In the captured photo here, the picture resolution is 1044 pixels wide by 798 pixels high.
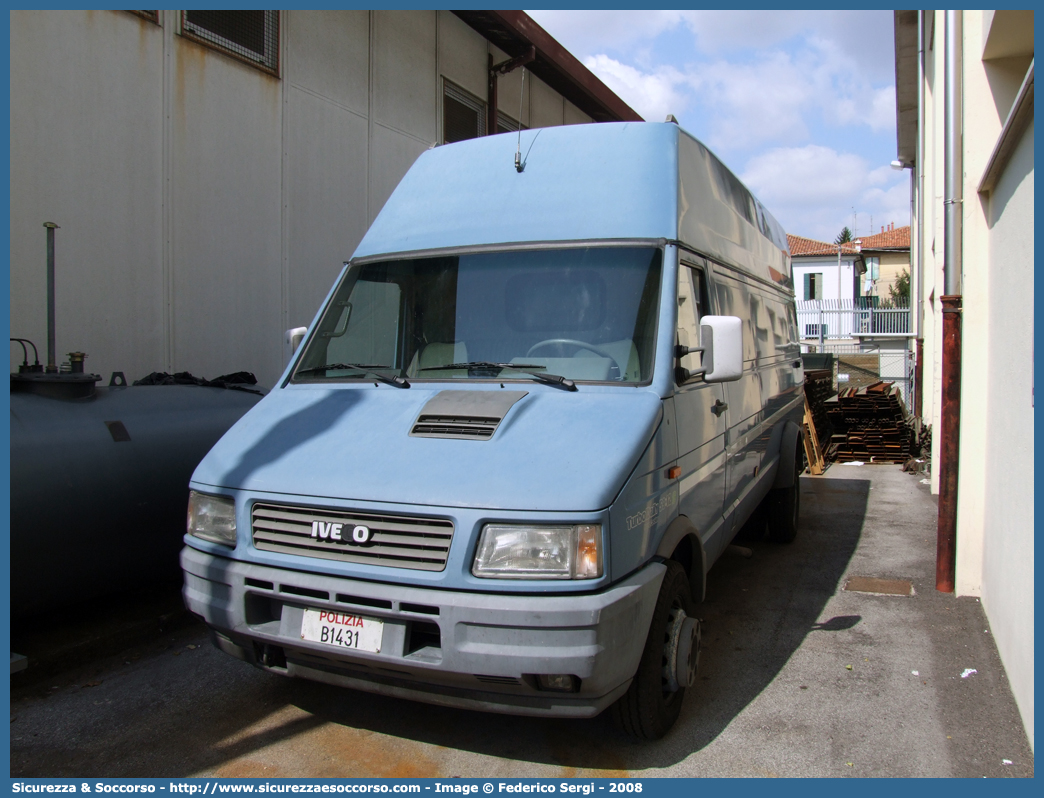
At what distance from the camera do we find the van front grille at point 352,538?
10.1ft

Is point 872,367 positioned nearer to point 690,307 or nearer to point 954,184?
point 954,184

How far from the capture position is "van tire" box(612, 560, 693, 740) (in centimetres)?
336

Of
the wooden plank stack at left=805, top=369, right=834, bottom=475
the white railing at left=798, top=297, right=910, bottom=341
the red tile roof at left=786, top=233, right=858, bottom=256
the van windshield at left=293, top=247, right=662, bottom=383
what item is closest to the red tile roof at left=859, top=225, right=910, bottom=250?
→ the red tile roof at left=786, top=233, right=858, bottom=256

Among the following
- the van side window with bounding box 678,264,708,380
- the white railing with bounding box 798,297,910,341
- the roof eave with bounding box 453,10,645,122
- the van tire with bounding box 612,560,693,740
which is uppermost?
the roof eave with bounding box 453,10,645,122

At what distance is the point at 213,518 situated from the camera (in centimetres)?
356

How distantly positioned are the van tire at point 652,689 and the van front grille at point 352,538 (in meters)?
1.00

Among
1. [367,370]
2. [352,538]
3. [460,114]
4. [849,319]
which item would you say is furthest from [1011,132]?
[849,319]

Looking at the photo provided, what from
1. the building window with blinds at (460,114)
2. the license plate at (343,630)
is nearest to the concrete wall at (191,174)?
the building window with blinds at (460,114)

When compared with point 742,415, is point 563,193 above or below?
above

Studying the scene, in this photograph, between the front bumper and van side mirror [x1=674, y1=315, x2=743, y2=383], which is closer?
the front bumper

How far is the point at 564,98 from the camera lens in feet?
47.3

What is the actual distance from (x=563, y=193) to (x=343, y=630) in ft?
8.24

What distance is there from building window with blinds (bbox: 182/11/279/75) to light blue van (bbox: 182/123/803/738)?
414 cm

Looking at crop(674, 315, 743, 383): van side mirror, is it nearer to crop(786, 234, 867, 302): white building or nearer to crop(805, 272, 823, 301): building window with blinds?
crop(786, 234, 867, 302): white building
